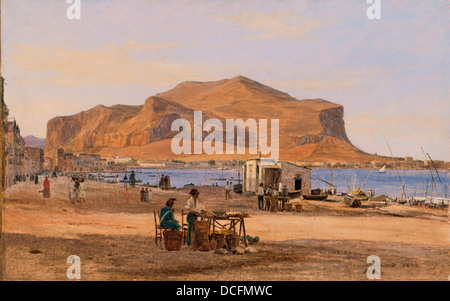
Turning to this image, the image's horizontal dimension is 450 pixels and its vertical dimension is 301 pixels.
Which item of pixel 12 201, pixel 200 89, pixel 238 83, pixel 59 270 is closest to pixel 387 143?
pixel 238 83

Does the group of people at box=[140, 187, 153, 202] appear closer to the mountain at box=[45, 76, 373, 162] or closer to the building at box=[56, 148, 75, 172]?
the mountain at box=[45, 76, 373, 162]

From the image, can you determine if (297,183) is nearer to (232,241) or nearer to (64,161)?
(232,241)

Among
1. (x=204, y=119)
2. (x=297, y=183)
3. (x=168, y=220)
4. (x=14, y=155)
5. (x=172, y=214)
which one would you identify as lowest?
(x=168, y=220)

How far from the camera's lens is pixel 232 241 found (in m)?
14.3

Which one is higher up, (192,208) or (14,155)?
(14,155)

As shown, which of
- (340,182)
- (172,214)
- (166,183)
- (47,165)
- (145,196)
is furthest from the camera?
(340,182)

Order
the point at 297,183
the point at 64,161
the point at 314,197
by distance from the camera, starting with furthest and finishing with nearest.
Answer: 1. the point at 64,161
2. the point at 314,197
3. the point at 297,183

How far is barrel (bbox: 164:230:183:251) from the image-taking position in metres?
14.1

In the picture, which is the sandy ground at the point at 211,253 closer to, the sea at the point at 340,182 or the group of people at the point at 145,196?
the group of people at the point at 145,196

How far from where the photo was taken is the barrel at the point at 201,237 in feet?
45.9

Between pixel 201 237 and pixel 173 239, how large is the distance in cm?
89

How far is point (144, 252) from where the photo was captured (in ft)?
47.5

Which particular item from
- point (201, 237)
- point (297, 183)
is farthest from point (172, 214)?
point (297, 183)

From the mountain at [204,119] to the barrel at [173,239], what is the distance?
9.55 m
